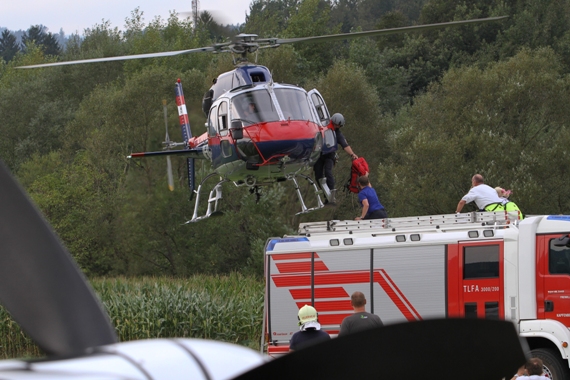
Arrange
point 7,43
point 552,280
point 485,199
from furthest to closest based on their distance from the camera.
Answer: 1. point 7,43
2. point 485,199
3. point 552,280

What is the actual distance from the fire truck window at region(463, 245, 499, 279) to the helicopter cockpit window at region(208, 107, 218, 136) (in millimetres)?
4946

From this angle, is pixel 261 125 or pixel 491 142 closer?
pixel 261 125

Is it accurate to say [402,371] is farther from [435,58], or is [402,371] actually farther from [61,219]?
[435,58]

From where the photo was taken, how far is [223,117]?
1433 centimetres

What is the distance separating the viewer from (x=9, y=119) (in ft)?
158

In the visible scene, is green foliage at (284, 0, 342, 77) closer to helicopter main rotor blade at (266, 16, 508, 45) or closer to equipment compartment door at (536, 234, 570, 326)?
helicopter main rotor blade at (266, 16, 508, 45)

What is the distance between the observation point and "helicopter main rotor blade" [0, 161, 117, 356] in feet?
8.24

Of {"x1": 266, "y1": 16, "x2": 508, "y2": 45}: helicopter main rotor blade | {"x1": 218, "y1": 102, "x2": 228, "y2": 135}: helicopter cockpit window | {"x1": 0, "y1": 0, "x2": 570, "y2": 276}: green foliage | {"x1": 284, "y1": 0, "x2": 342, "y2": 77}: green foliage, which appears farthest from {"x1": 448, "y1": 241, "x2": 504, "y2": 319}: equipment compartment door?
{"x1": 284, "y1": 0, "x2": 342, "y2": 77}: green foliage

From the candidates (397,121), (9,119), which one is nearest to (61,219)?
(9,119)

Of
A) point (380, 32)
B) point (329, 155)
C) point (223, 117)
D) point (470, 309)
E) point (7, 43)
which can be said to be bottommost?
point (470, 309)

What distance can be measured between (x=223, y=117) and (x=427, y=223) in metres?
3.92

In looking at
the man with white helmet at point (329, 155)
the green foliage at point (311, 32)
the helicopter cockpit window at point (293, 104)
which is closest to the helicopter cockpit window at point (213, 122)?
the helicopter cockpit window at point (293, 104)

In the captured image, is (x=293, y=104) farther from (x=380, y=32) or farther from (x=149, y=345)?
(x=149, y=345)

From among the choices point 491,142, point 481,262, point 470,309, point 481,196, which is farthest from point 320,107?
point 491,142
